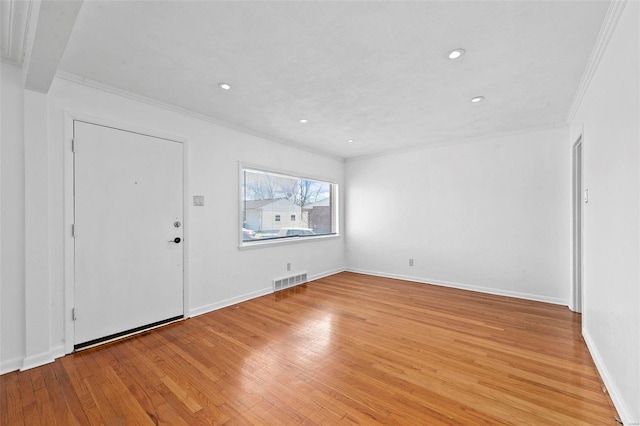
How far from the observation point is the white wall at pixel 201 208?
244cm

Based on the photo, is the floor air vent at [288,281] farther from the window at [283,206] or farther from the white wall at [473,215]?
the white wall at [473,215]

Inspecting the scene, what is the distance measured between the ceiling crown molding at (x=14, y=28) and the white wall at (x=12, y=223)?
0.13 metres

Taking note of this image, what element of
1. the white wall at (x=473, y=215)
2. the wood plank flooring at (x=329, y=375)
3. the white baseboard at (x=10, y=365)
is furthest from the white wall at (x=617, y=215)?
the white baseboard at (x=10, y=365)

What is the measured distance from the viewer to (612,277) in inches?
73.3

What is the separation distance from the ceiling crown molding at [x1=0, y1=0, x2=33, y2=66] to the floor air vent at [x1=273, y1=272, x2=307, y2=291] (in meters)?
3.75

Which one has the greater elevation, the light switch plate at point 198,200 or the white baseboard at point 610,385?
the light switch plate at point 198,200

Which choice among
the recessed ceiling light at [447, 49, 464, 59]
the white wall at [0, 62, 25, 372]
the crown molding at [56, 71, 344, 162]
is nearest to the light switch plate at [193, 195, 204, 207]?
the crown molding at [56, 71, 344, 162]

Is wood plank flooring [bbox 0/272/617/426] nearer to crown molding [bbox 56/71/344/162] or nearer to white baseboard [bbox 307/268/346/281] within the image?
white baseboard [bbox 307/268/346/281]

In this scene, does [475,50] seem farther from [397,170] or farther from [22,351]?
[22,351]

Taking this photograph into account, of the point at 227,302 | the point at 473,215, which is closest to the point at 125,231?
the point at 227,302

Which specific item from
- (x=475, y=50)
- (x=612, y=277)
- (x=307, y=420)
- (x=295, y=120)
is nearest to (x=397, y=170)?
(x=295, y=120)

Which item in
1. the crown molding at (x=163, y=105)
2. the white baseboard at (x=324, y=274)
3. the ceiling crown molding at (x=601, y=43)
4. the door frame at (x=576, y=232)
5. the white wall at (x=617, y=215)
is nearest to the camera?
the white wall at (x=617, y=215)

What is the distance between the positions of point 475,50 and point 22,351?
14.6 feet

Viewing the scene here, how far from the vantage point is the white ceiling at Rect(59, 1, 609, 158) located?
1.75 meters
